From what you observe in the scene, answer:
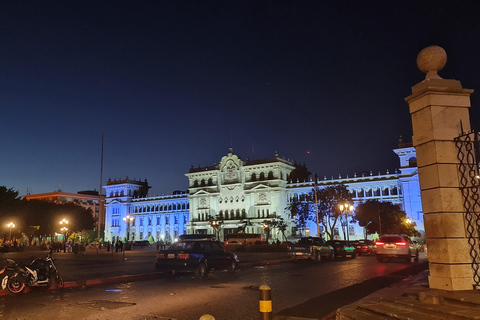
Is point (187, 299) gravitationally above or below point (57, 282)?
below

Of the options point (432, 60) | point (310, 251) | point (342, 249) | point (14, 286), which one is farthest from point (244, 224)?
point (432, 60)

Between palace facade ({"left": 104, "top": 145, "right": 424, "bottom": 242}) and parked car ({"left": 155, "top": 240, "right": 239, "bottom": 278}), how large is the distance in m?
58.3

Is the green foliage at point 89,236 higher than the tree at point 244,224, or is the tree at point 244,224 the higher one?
the tree at point 244,224

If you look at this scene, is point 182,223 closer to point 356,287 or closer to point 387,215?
point 387,215

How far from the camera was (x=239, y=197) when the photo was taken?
3477 inches

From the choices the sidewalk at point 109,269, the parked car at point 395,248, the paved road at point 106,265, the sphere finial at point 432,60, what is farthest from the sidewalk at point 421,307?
the parked car at point 395,248

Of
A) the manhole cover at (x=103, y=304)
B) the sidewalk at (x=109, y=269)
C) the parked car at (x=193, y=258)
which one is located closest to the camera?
the manhole cover at (x=103, y=304)

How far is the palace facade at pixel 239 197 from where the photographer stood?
74312 millimetres

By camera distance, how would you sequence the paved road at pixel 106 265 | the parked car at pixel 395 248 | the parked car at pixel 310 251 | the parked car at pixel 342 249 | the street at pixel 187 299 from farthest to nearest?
the parked car at pixel 342 249, the parked car at pixel 310 251, the parked car at pixel 395 248, the paved road at pixel 106 265, the street at pixel 187 299

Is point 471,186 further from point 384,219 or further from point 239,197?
point 239,197

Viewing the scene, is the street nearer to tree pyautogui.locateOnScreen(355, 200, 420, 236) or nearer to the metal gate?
the metal gate

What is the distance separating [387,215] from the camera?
60.5m

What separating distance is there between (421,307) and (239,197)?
82.0 meters

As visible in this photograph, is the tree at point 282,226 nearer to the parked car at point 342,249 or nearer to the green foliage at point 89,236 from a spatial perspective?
the parked car at point 342,249
